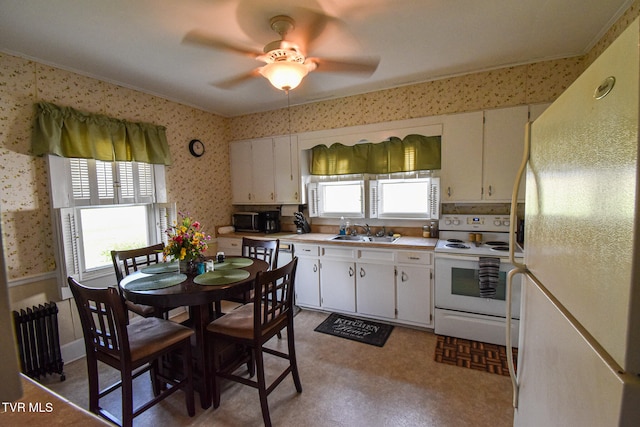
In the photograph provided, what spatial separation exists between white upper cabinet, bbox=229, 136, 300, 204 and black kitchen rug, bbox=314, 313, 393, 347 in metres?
1.60

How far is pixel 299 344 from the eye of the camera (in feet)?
9.25

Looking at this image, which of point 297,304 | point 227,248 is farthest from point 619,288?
point 227,248

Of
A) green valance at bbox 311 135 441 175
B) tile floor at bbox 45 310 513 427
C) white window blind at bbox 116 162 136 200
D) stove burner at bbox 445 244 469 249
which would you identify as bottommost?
tile floor at bbox 45 310 513 427

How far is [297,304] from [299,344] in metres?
0.84

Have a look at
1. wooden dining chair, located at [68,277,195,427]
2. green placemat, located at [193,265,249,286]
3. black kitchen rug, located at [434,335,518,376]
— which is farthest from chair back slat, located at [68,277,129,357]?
black kitchen rug, located at [434,335,518,376]

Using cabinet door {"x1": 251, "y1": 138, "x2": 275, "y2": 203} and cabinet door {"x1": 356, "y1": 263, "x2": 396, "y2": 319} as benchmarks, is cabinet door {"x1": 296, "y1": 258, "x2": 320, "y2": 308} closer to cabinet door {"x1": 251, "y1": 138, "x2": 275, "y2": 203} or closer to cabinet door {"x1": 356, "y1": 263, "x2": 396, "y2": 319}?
cabinet door {"x1": 356, "y1": 263, "x2": 396, "y2": 319}

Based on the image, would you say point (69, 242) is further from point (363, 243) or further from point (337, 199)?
point (337, 199)

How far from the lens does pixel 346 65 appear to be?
8.76ft

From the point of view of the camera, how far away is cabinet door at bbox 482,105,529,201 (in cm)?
280

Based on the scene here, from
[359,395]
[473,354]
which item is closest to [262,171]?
[359,395]

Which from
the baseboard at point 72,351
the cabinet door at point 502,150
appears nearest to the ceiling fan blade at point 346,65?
the cabinet door at point 502,150

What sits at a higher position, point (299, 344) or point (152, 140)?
point (152, 140)

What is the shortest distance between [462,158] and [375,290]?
1.63 m

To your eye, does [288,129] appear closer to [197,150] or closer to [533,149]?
[197,150]
